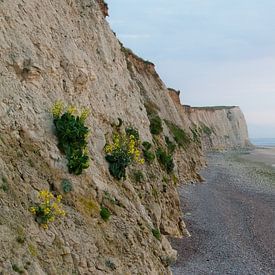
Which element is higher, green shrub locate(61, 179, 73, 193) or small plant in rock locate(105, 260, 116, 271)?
green shrub locate(61, 179, 73, 193)

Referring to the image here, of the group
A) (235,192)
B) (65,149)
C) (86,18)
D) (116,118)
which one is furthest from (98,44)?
(235,192)

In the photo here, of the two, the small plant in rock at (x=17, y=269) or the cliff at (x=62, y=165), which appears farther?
the cliff at (x=62, y=165)

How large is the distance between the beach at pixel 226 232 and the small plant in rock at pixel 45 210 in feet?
29.0

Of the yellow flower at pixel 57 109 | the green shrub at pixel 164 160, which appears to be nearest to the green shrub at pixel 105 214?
the yellow flower at pixel 57 109

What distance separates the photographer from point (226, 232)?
86.0 ft

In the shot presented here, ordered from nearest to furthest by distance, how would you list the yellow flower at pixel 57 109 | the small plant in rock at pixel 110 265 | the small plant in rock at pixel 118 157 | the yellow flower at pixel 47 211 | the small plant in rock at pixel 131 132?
the yellow flower at pixel 47 211
the small plant in rock at pixel 110 265
the yellow flower at pixel 57 109
the small plant in rock at pixel 118 157
the small plant in rock at pixel 131 132

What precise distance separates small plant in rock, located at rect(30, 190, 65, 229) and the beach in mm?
8836

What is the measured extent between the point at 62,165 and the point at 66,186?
0.87 meters

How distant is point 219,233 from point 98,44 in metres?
14.1

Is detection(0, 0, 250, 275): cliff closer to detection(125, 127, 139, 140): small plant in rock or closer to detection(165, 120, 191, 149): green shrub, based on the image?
detection(125, 127, 139, 140): small plant in rock

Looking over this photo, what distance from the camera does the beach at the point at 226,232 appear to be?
68.0 ft

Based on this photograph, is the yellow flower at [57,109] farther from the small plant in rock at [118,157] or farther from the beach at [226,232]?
the beach at [226,232]

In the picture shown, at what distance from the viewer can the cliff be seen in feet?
37.4

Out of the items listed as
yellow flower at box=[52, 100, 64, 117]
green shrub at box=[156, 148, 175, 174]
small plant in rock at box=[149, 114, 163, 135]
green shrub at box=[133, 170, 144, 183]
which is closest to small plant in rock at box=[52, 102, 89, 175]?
yellow flower at box=[52, 100, 64, 117]
